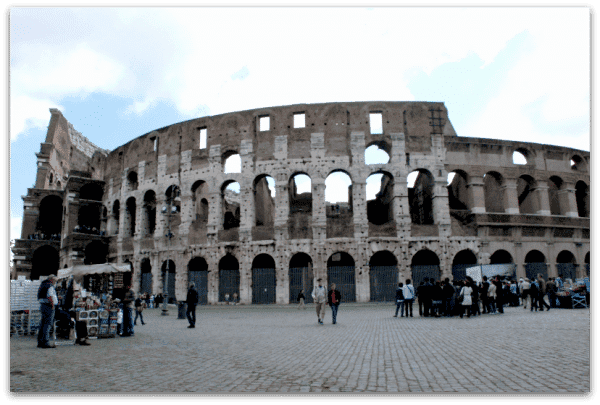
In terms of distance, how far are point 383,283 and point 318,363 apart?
20.0 m

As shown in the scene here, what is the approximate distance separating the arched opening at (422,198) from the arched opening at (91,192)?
27.2 meters

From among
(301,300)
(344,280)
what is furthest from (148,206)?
(344,280)

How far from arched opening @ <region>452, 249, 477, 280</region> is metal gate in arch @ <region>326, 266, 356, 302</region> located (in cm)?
643

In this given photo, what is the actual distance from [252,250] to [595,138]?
24392mm

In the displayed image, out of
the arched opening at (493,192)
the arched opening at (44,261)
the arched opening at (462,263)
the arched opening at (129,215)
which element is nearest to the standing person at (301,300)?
the arched opening at (462,263)

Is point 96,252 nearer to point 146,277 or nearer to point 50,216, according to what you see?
point 146,277

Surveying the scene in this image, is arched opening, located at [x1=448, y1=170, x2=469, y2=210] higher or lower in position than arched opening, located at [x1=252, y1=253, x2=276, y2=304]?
higher

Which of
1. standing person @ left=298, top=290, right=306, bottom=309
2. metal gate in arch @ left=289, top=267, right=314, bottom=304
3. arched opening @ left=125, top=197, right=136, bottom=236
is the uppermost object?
arched opening @ left=125, top=197, right=136, bottom=236

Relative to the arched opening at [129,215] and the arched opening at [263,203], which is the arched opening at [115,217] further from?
the arched opening at [263,203]

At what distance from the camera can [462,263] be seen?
2762 cm

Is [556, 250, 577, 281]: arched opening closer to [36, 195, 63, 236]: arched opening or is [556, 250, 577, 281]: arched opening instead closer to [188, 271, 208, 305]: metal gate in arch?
[188, 271, 208, 305]: metal gate in arch

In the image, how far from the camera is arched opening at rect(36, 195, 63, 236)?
131ft

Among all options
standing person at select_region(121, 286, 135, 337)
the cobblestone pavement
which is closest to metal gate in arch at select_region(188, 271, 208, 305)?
standing person at select_region(121, 286, 135, 337)

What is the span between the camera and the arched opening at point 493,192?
27.9 metres
